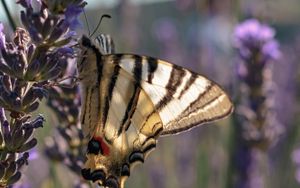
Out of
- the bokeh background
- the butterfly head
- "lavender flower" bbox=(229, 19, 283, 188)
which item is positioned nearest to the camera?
the butterfly head

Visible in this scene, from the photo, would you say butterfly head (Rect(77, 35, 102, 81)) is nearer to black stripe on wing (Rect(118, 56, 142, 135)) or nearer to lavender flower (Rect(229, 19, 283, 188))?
black stripe on wing (Rect(118, 56, 142, 135))

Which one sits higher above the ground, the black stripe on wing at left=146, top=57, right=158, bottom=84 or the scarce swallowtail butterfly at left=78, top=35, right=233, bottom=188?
the black stripe on wing at left=146, top=57, right=158, bottom=84

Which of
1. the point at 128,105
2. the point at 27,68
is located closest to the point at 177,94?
the point at 128,105

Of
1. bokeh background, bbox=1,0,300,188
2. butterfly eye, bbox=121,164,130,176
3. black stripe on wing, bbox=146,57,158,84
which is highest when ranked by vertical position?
black stripe on wing, bbox=146,57,158,84

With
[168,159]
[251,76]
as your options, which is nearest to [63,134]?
[251,76]

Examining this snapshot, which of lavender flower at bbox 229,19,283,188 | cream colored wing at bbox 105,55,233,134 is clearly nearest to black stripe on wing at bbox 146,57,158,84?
cream colored wing at bbox 105,55,233,134

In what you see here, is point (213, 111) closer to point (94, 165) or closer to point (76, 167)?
point (94, 165)

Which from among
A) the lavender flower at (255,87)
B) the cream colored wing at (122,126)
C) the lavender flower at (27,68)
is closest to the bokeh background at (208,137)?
the lavender flower at (255,87)

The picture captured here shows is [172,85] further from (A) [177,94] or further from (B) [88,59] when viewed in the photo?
(B) [88,59]

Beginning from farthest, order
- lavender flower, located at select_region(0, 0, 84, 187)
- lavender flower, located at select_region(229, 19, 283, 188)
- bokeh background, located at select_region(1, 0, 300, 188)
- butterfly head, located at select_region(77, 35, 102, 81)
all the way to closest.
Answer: bokeh background, located at select_region(1, 0, 300, 188) → lavender flower, located at select_region(229, 19, 283, 188) → butterfly head, located at select_region(77, 35, 102, 81) → lavender flower, located at select_region(0, 0, 84, 187)
